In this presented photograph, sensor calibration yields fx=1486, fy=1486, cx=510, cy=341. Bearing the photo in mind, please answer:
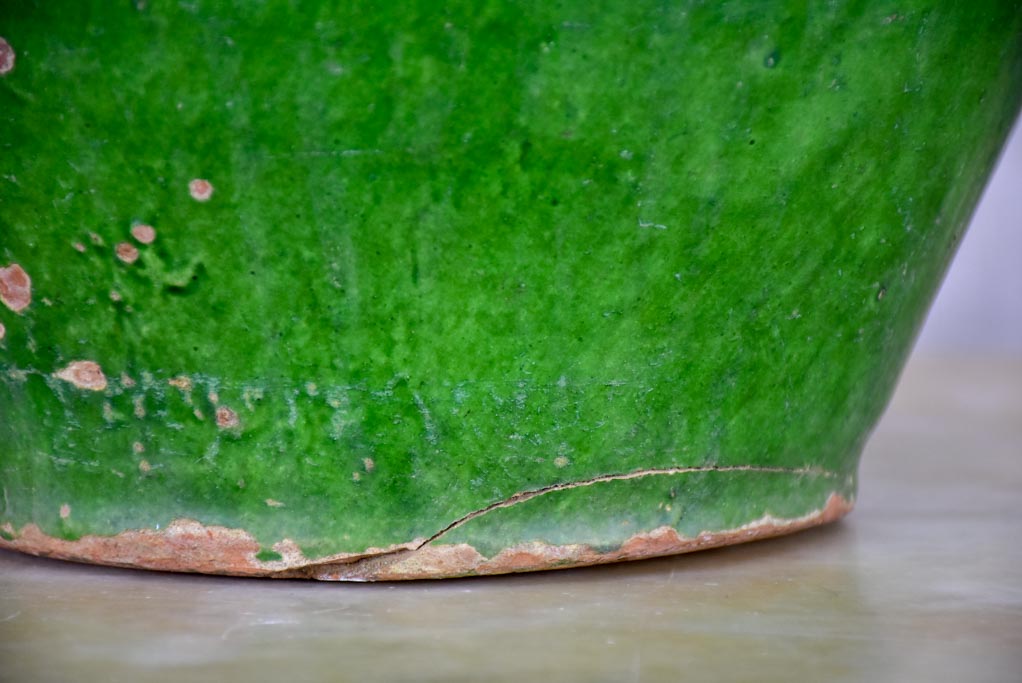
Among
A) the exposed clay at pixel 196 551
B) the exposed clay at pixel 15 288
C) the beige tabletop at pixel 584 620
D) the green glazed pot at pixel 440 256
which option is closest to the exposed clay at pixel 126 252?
the green glazed pot at pixel 440 256

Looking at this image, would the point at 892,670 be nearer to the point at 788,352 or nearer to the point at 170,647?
the point at 788,352

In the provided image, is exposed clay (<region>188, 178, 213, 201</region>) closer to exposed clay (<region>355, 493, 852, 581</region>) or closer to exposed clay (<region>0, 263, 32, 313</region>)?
exposed clay (<region>0, 263, 32, 313</region>)

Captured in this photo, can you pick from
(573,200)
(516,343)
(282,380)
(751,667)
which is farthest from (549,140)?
(751,667)

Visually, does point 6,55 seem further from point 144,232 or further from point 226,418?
point 226,418

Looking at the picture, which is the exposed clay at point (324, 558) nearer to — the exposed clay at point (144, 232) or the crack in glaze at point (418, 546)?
the crack in glaze at point (418, 546)

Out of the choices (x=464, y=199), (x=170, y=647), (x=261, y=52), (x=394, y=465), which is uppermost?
(x=261, y=52)

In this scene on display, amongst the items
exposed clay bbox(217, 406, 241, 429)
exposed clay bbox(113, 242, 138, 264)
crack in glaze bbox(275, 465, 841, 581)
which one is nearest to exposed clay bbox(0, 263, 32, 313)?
exposed clay bbox(113, 242, 138, 264)
